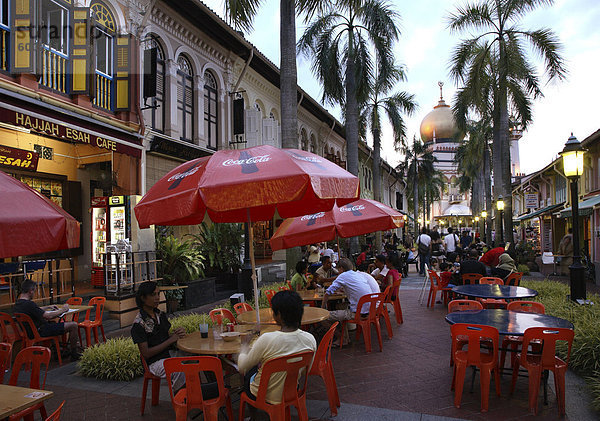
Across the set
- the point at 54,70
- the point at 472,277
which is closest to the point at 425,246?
the point at 472,277

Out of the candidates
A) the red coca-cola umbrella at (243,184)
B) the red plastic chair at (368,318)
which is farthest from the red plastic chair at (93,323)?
the red plastic chair at (368,318)

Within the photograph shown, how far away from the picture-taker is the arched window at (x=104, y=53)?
36.7ft

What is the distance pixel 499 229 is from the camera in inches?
777

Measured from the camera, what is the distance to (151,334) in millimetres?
4500

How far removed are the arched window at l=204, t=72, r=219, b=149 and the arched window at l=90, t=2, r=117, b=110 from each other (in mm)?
4638

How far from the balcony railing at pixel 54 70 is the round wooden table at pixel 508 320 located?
9.81 meters

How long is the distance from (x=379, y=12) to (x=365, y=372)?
52.8ft

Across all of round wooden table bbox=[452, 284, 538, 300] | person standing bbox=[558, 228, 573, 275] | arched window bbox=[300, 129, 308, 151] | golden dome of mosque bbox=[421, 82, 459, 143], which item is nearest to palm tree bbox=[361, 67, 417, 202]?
arched window bbox=[300, 129, 308, 151]

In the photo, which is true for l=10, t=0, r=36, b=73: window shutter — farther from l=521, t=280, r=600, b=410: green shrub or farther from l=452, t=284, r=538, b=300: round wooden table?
l=521, t=280, r=600, b=410: green shrub

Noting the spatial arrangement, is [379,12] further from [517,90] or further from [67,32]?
[67,32]

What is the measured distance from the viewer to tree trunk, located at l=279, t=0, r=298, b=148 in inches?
440

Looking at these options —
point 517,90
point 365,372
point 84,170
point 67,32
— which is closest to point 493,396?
point 365,372

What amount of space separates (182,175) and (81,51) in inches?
292

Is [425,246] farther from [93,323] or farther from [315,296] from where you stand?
[93,323]
